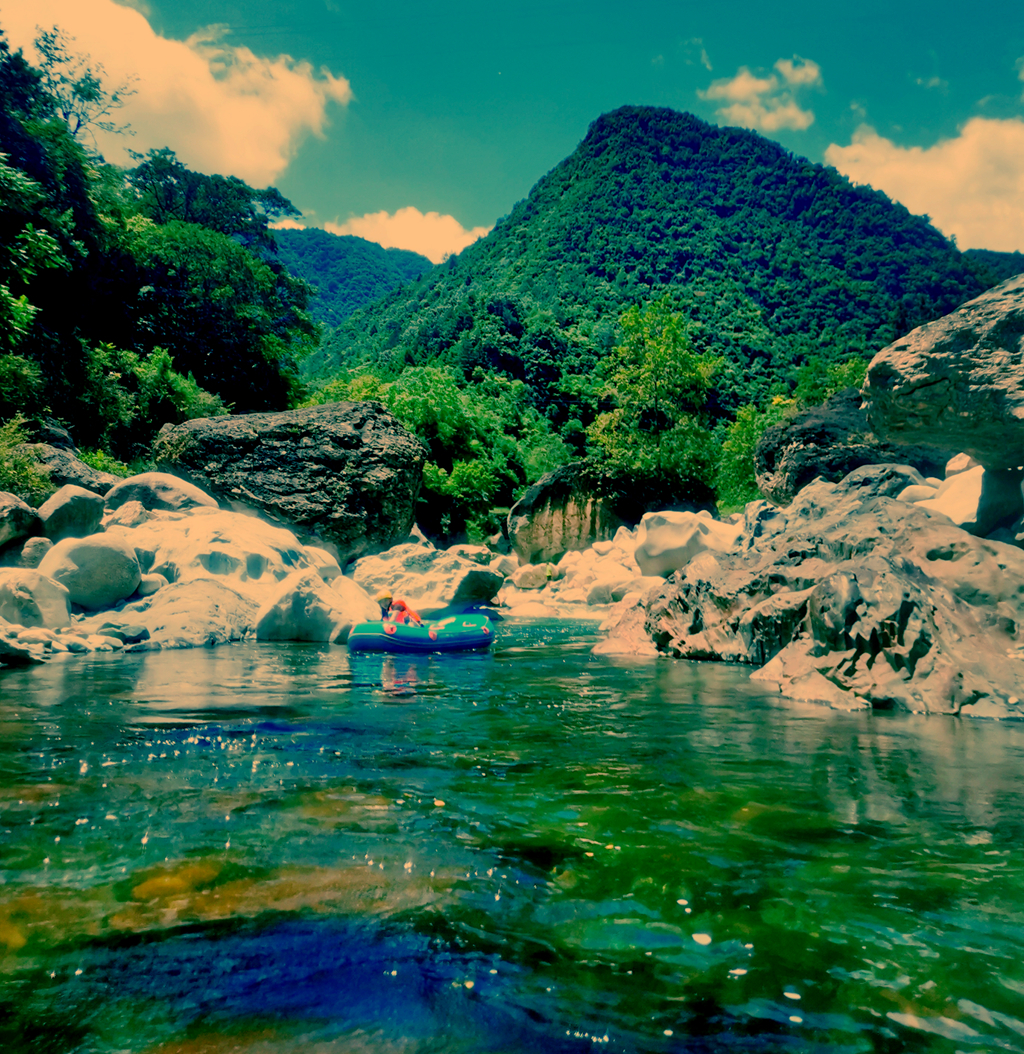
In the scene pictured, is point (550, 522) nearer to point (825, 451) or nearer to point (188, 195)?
point (825, 451)

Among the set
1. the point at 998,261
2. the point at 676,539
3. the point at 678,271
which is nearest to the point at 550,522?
the point at 676,539

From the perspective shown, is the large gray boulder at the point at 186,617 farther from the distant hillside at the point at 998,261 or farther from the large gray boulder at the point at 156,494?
the distant hillside at the point at 998,261

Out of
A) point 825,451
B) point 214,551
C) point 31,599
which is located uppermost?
point 825,451

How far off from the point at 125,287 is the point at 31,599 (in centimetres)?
1921

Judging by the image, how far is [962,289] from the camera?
5753cm

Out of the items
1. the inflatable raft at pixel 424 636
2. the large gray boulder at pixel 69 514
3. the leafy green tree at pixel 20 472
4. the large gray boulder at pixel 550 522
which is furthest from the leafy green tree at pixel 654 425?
the large gray boulder at pixel 69 514

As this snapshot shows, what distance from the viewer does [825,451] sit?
18.1 metres

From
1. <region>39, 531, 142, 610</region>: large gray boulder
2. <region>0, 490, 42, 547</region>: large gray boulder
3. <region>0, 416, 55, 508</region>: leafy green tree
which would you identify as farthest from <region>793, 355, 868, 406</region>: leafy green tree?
<region>0, 490, 42, 547</region>: large gray boulder

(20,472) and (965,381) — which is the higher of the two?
(965,381)

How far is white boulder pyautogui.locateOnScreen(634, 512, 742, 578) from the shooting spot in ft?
62.3

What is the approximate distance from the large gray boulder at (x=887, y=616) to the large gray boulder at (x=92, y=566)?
861 centimetres

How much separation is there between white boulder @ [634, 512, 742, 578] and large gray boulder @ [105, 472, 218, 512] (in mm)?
10755

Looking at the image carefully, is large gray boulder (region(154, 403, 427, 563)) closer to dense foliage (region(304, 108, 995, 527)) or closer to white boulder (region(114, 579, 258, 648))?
white boulder (region(114, 579, 258, 648))

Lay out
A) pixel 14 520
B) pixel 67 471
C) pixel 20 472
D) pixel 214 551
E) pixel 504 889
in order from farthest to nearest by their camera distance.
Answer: pixel 67 471
pixel 20 472
pixel 214 551
pixel 14 520
pixel 504 889
